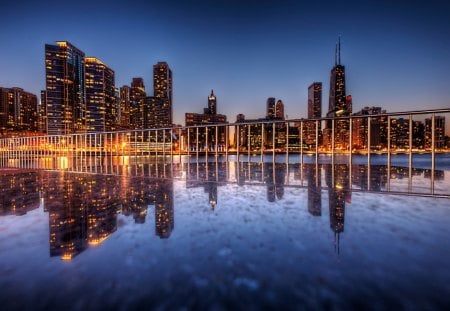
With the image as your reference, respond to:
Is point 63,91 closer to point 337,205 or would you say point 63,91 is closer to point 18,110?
point 18,110

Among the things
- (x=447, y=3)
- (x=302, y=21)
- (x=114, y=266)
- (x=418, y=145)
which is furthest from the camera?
(x=418, y=145)

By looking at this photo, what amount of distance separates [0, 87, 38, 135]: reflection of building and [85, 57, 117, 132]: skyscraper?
30309mm

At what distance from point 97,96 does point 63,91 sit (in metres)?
11.7

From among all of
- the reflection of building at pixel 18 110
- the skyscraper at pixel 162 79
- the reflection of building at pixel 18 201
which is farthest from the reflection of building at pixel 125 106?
the reflection of building at pixel 18 201

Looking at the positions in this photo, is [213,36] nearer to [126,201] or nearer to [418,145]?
[126,201]

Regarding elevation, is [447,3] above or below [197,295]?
above

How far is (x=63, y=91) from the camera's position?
8544cm

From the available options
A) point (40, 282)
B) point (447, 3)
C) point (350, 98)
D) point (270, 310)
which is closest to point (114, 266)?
point (40, 282)

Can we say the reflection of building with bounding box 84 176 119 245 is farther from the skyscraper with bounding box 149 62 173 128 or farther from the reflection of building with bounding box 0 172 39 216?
the skyscraper with bounding box 149 62 173 128

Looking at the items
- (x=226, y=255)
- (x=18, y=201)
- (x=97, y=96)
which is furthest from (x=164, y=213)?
(x=97, y=96)

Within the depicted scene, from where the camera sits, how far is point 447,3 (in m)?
14.7

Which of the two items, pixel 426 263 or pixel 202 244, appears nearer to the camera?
pixel 426 263

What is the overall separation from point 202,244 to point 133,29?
878 inches

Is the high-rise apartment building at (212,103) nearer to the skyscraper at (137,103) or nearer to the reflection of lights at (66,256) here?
the skyscraper at (137,103)
